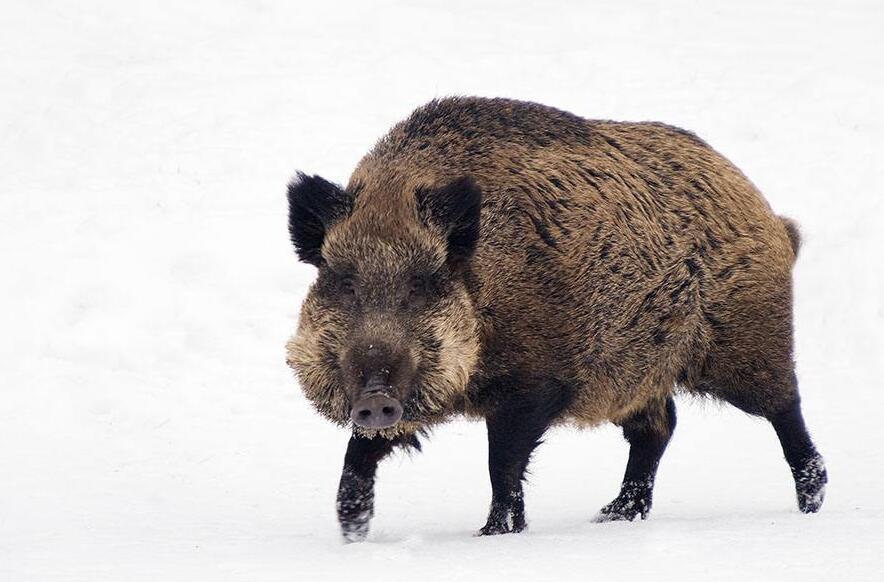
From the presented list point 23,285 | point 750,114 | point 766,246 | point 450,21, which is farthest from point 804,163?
point 23,285

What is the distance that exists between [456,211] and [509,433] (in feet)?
3.75

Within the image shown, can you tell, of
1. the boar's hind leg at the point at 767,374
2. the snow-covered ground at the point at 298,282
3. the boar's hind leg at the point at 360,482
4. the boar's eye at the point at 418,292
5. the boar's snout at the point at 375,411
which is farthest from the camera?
the boar's hind leg at the point at 767,374

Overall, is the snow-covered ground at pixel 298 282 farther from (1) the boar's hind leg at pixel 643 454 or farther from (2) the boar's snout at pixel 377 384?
(2) the boar's snout at pixel 377 384

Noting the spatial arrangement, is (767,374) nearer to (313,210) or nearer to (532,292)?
(532,292)

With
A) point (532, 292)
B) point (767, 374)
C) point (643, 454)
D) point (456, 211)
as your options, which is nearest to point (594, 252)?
point (532, 292)

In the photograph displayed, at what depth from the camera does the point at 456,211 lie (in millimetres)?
6547

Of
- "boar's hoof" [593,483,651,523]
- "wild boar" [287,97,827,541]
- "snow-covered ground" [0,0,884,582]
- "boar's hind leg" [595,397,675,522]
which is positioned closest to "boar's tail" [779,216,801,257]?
"wild boar" [287,97,827,541]

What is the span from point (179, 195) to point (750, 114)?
21.9 feet

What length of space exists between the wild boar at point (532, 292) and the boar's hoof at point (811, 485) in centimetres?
1

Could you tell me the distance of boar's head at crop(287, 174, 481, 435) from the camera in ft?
20.8

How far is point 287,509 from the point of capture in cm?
840

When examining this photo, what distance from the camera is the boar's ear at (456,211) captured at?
6535 millimetres

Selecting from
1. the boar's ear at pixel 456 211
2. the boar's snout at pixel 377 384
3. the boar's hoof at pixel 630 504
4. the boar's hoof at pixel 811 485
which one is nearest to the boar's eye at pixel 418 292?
the boar's ear at pixel 456 211

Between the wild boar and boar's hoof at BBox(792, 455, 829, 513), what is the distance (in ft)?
0.04
